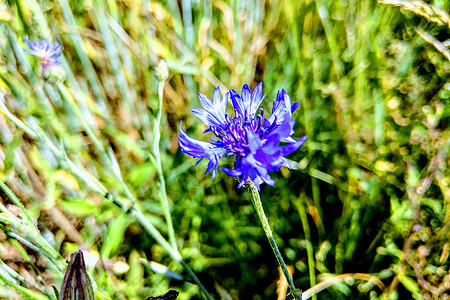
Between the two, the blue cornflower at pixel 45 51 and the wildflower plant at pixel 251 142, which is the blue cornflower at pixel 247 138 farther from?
the blue cornflower at pixel 45 51

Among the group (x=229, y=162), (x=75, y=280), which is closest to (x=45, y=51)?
(x=75, y=280)

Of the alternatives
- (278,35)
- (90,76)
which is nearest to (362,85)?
(278,35)

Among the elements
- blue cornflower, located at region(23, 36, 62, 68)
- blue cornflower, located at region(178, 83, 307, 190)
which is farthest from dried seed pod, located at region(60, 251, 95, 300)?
blue cornflower, located at region(23, 36, 62, 68)

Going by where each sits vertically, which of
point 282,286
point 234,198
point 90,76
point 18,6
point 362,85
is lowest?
point 234,198

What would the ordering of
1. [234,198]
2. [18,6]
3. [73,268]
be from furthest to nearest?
[234,198], [18,6], [73,268]

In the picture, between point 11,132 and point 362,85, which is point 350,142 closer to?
point 362,85

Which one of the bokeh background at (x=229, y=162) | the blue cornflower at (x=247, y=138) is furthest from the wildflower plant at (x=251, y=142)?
the bokeh background at (x=229, y=162)
